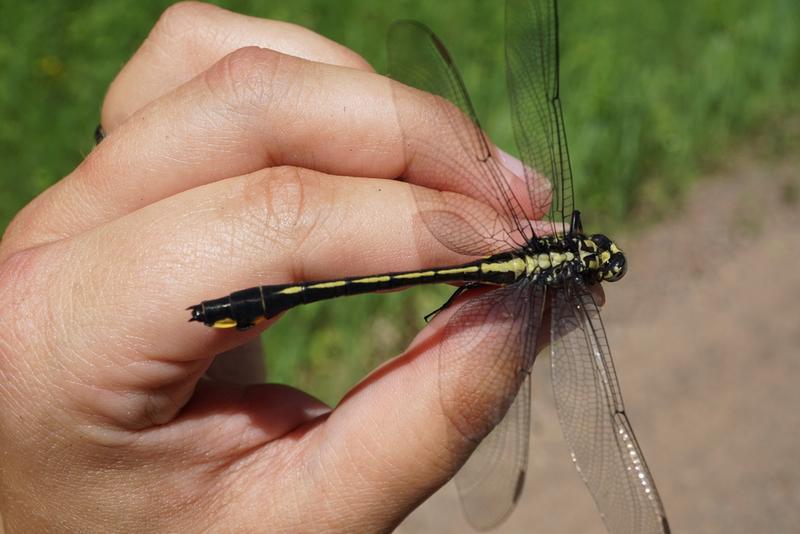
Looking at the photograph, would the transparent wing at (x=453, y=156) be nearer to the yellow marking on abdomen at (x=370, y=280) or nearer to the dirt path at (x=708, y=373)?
the yellow marking on abdomen at (x=370, y=280)

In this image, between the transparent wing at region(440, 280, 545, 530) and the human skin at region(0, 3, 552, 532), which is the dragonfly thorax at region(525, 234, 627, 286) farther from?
the human skin at region(0, 3, 552, 532)

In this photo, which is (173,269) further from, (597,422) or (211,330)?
(597,422)

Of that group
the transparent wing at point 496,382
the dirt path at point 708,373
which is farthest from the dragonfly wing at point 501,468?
the dirt path at point 708,373

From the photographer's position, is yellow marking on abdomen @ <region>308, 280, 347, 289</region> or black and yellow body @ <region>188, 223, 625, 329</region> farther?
yellow marking on abdomen @ <region>308, 280, 347, 289</region>

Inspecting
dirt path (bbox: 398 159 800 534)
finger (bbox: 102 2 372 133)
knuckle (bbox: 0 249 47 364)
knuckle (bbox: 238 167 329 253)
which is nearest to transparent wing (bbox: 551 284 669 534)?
knuckle (bbox: 238 167 329 253)

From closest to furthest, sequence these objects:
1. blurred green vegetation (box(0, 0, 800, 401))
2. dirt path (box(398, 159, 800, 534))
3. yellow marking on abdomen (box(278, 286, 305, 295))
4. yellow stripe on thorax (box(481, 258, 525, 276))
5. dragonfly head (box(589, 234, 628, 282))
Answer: yellow marking on abdomen (box(278, 286, 305, 295))
yellow stripe on thorax (box(481, 258, 525, 276))
dragonfly head (box(589, 234, 628, 282))
dirt path (box(398, 159, 800, 534))
blurred green vegetation (box(0, 0, 800, 401))

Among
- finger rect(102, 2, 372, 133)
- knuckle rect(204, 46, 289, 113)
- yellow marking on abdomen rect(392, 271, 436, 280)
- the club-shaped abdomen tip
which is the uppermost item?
finger rect(102, 2, 372, 133)
